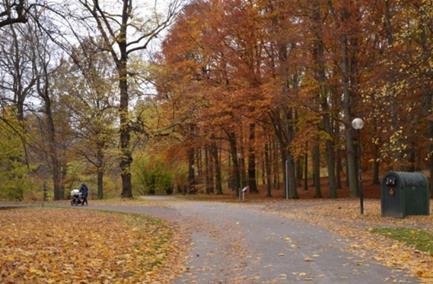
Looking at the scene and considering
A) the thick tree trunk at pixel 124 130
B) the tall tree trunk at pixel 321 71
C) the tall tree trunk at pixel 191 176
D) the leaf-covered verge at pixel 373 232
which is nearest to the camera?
the leaf-covered verge at pixel 373 232

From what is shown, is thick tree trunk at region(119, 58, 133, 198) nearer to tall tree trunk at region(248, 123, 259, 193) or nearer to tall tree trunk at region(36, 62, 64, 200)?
tall tree trunk at region(36, 62, 64, 200)

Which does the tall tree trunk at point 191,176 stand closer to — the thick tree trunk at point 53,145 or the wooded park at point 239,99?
the wooded park at point 239,99

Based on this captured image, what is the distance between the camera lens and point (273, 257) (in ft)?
35.6

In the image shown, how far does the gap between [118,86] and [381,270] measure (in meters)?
28.9

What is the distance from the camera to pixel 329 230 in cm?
1511

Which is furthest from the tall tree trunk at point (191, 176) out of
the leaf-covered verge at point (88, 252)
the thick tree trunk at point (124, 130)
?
the leaf-covered verge at point (88, 252)

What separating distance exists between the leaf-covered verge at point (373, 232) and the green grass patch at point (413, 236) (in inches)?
5.7

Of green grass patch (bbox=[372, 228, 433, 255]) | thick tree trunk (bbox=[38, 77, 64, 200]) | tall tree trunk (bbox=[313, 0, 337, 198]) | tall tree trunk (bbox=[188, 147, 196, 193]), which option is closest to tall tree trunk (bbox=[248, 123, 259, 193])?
tall tree trunk (bbox=[313, 0, 337, 198])

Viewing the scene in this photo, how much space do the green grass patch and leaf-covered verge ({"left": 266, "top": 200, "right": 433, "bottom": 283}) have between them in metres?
0.15

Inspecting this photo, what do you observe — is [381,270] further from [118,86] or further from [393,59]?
[118,86]

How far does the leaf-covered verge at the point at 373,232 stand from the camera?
9.78 metres

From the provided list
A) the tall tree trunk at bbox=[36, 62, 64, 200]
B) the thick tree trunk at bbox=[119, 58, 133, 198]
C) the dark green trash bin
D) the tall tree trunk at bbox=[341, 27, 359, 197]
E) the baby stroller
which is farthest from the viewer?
the thick tree trunk at bbox=[119, 58, 133, 198]

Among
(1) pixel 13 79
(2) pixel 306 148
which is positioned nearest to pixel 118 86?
(1) pixel 13 79

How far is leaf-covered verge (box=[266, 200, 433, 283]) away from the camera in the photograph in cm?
978
